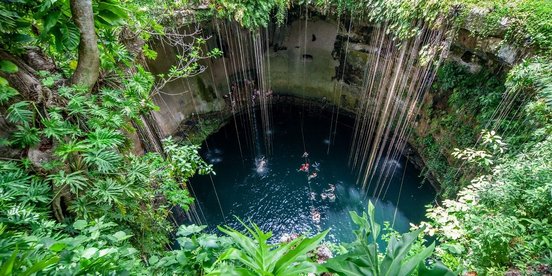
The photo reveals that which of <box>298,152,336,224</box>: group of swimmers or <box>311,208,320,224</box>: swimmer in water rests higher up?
<box>298,152,336,224</box>: group of swimmers

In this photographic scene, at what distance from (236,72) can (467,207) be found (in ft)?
22.4

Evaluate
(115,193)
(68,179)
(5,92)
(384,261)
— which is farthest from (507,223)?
(5,92)

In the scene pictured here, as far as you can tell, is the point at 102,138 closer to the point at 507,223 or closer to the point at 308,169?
the point at 507,223

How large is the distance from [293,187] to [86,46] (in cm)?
477

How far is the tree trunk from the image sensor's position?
1711 mm

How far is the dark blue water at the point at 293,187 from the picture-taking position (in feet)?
17.3

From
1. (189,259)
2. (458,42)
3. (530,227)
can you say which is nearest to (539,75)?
(458,42)

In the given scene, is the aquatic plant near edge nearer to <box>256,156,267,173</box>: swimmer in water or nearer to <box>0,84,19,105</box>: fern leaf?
<box>0,84,19,105</box>: fern leaf

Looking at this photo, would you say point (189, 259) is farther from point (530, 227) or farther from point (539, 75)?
point (539, 75)

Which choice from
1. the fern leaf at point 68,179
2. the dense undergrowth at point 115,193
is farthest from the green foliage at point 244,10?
the fern leaf at point 68,179

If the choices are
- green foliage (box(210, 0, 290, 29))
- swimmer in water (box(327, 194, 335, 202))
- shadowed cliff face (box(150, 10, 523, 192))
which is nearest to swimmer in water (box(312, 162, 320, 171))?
swimmer in water (box(327, 194, 335, 202))

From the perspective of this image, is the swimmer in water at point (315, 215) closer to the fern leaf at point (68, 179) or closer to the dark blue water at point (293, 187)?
the dark blue water at point (293, 187)

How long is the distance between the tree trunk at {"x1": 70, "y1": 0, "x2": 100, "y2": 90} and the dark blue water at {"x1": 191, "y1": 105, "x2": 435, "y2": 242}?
3651 millimetres

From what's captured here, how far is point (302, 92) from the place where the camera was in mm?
8719
